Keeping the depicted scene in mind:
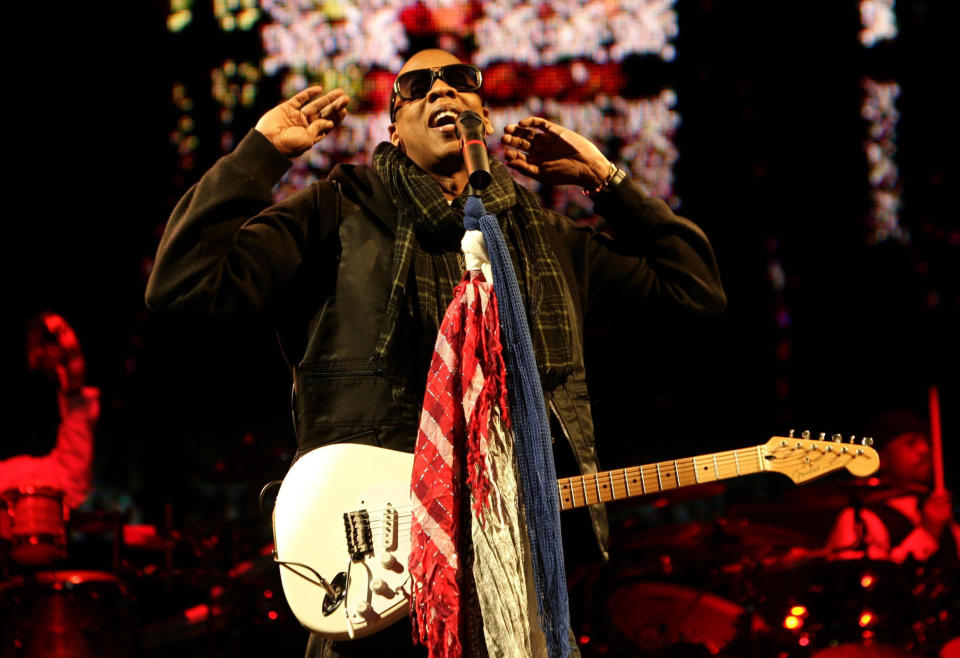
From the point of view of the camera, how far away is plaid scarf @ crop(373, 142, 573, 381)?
2.25 metres

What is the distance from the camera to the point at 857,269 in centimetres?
528

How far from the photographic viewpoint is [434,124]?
8.07 ft

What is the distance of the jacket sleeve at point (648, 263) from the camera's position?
263 centimetres

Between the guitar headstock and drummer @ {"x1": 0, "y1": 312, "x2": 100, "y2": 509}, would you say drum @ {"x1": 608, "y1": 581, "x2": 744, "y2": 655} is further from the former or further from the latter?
drummer @ {"x1": 0, "y1": 312, "x2": 100, "y2": 509}

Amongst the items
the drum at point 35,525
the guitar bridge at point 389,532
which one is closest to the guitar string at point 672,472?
the guitar bridge at point 389,532

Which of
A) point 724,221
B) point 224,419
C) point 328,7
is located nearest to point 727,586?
point 724,221

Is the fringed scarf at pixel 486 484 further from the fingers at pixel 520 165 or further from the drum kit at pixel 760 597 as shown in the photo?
the drum kit at pixel 760 597

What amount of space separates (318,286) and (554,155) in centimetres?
70

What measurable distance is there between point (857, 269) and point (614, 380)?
4.47ft

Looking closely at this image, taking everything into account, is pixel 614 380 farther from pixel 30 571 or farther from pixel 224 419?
pixel 30 571

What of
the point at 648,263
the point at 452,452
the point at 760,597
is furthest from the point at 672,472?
the point at 760,597

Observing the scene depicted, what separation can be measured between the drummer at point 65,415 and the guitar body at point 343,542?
2.98 m

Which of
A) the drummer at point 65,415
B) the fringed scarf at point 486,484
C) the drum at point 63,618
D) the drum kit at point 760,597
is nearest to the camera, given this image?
the fringed scarf at point 486,484

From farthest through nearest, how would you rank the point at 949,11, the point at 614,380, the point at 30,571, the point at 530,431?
1. the point at 614,380
2. the point at 949,11
3. the point at 30,571
4. the point at 530,431
